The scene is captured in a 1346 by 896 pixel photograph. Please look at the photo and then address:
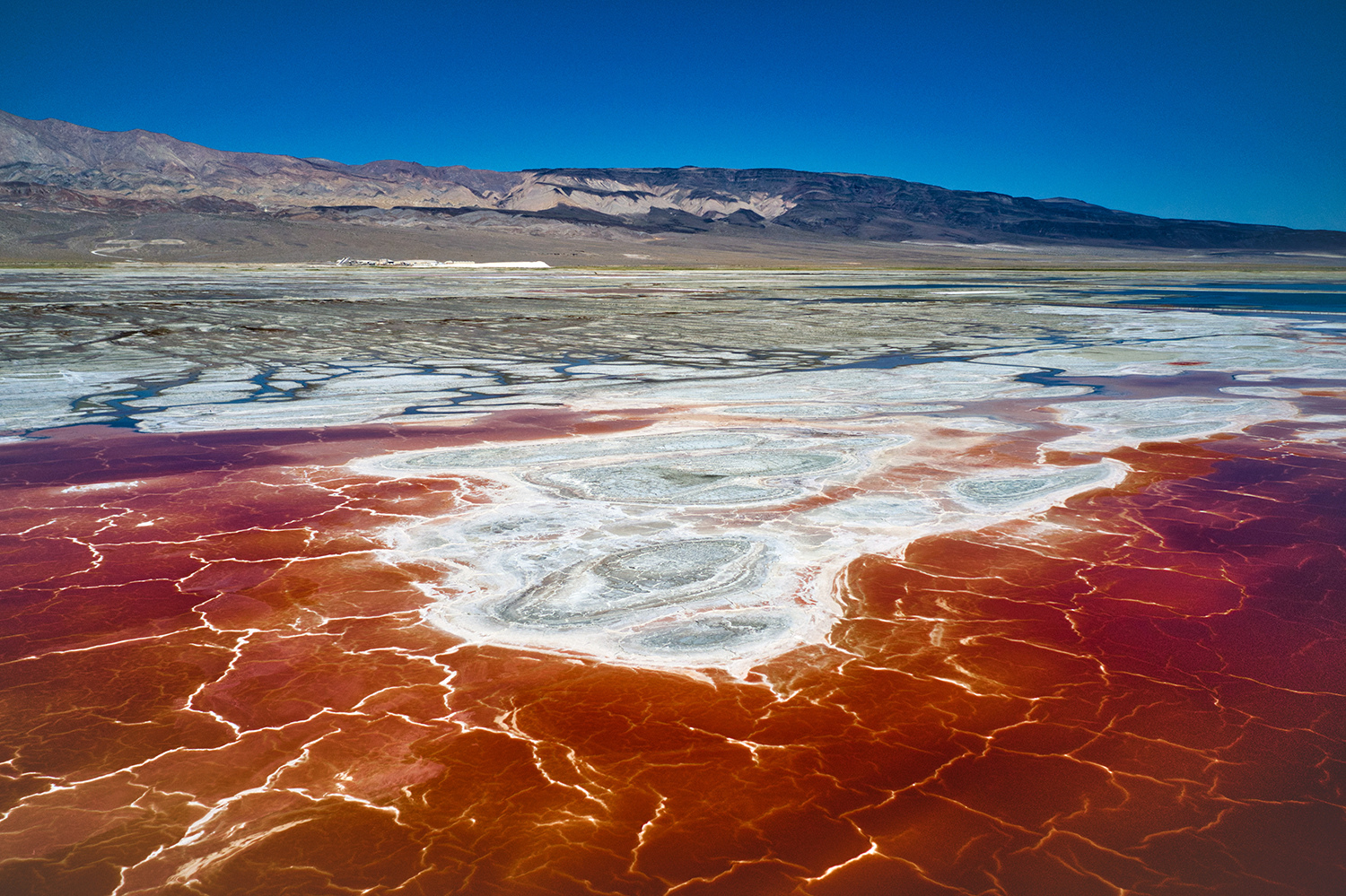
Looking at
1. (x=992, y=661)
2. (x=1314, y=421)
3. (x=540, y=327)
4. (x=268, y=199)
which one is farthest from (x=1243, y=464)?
(x=268, y=199)

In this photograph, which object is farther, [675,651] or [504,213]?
[504,213]

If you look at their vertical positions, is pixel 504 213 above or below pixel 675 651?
above

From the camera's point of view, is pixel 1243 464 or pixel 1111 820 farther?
pixel 1243 464

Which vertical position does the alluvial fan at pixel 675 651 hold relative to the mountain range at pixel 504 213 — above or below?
below

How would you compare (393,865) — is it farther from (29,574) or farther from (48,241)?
(48,241)

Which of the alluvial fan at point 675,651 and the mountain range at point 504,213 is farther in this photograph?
the mountain range at point 504,213
